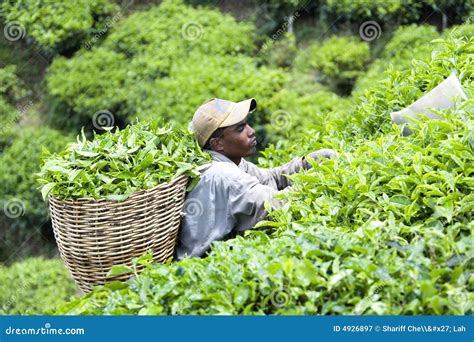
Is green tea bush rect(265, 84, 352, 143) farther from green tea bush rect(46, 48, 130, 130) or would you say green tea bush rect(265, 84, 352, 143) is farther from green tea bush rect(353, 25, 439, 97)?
green tea bush rect(46, 48, 130, 130)

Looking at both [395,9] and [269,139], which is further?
[395,9]

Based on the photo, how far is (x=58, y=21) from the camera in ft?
26.9

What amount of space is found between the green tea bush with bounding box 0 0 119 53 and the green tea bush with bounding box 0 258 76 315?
7.92 feet

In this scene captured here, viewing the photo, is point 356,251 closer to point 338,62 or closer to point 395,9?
point 338,62

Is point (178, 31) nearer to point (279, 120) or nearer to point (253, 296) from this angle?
point (279, 120)

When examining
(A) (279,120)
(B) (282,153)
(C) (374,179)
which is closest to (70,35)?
(A) (279,120)

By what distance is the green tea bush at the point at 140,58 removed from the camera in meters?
7.63

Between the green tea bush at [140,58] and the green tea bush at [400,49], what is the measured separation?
118 cm

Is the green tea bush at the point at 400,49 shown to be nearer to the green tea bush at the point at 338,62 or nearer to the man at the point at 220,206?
the green tea bush at the point at 338,62

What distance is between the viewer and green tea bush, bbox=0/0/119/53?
8.23 metres

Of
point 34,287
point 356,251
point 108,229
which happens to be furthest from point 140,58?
point 356,251

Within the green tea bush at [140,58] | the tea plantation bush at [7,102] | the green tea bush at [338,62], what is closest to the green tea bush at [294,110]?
the green tea bush at [338,62]

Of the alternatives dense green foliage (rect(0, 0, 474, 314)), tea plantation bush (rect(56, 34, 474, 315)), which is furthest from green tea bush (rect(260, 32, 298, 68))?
tea plantation bush (rect(56, 34, 474, 315))

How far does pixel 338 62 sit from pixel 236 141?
420 centimetres
